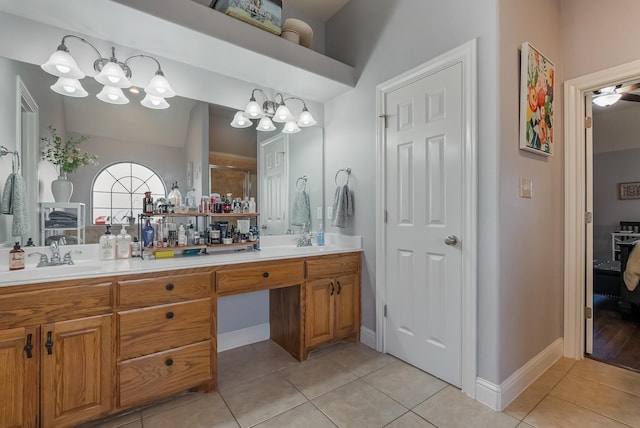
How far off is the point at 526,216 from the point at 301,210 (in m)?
1.74

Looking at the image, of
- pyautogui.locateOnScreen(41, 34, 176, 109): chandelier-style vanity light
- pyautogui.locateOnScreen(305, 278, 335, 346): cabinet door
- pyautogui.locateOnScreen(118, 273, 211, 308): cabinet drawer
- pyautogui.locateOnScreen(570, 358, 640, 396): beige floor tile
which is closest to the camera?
pyautogui.locateOnScreen(118, 273, 211, 308): cabinet drawer

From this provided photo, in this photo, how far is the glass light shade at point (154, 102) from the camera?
212 cm

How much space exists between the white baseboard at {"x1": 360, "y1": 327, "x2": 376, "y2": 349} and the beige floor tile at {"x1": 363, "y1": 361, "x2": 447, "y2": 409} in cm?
28

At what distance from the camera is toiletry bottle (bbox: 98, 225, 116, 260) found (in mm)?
1930

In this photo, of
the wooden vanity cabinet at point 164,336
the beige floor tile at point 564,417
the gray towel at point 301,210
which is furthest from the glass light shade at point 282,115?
the beige floor tile at point 564,417

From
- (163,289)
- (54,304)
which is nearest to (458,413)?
(163,289)

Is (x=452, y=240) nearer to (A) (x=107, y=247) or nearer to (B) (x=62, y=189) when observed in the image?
(A) (x=107, y=247)

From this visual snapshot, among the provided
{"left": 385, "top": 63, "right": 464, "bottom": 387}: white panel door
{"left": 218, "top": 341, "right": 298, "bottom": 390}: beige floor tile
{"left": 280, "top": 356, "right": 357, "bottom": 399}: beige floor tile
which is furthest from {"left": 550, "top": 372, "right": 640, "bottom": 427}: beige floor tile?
{"left": 218, "top": 341, "right": 298, "bottom": 390}: beige floor tile

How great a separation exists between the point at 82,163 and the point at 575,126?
3.39m

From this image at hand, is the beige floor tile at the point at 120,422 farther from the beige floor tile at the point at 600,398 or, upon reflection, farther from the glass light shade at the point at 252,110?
the beige floor tile at the point at 600,398

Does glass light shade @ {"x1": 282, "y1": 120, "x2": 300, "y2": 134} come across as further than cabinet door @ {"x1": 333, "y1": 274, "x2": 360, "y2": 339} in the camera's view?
Yes

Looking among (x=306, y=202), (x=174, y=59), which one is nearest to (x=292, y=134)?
(x=306, y=202)

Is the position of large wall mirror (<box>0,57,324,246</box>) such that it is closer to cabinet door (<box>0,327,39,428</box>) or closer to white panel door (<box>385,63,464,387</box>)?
cabinet door (<box>0,327,39,428</box>)

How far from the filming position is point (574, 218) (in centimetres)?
229
